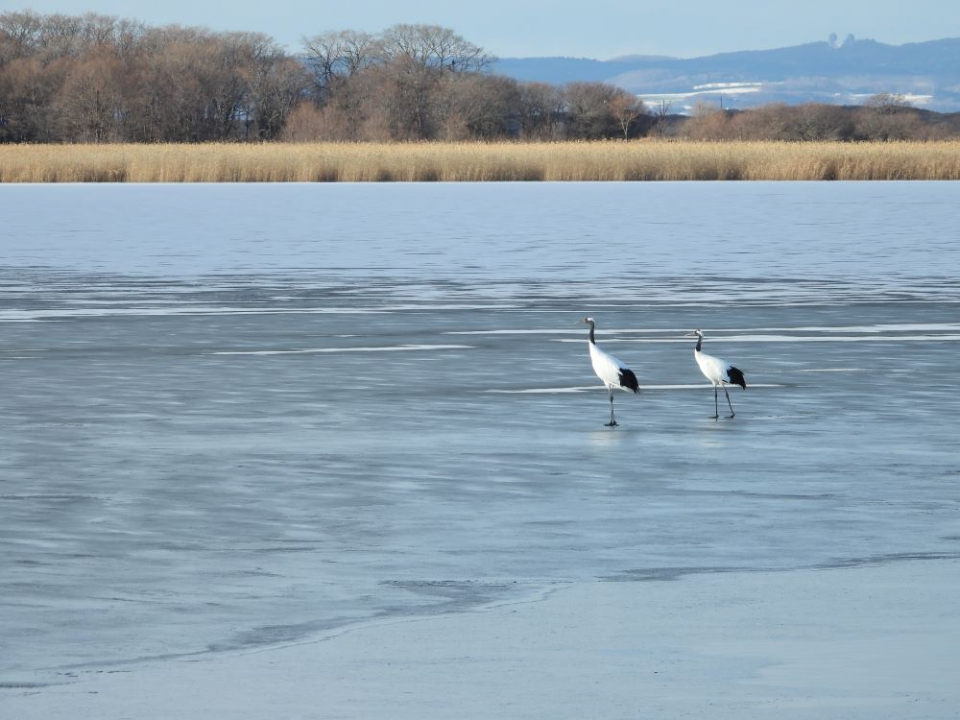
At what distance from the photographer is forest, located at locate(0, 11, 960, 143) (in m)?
81.1

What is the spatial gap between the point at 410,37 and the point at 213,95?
2721 cm

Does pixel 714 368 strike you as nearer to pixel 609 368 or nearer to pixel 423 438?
pixel 609 368

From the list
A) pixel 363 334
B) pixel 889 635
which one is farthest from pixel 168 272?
pixel 889 635

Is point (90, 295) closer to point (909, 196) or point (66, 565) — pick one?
point (66, 565)

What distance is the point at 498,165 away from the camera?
45781 mm

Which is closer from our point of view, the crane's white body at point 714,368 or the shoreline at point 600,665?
the shoreline at point 600,665

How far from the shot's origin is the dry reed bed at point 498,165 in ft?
149

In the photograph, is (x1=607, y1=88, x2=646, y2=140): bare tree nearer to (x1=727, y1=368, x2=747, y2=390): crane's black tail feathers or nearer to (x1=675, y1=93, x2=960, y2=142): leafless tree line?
(x1=675, y1=93, x2=960, y2=142): leafless tree line

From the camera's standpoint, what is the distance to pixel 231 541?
20.9 feet

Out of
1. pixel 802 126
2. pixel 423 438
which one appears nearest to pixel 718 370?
pixel 423 438

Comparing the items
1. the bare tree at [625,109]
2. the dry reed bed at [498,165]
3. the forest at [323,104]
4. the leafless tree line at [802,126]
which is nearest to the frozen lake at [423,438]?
the dry reed bed at [498,165]

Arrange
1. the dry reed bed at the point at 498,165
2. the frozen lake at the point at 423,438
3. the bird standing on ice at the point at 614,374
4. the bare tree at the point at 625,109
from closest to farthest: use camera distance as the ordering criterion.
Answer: the frozen lake at the point at 423,438 → the bird standing on ice at the point at 614,374 → the dry reed bed at the point at 498,165 → the bare tree at the point at 625,109

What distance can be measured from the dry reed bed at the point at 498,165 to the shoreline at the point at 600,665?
39.7 meters

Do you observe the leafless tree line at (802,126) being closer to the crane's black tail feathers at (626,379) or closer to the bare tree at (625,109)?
the bare tree at (625,109)
